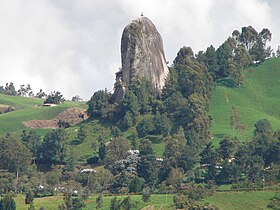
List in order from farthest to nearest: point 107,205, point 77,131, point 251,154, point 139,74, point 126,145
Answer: point 139,74 → point 77,131 → point 126,145 → point 251,154 → point 107,205

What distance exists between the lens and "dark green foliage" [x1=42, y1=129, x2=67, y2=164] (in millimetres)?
151125

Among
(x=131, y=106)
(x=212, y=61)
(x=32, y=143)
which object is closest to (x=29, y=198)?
(x=32, y=143)

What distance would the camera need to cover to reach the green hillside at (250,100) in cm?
16575

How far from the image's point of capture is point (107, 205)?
392ft

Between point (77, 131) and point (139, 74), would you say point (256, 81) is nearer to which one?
point (139, 74)

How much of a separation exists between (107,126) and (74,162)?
21196 mm

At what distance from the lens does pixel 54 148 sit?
497 ft

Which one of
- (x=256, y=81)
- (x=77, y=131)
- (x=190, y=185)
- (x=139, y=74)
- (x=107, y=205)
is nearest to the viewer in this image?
(x=107, y=205)

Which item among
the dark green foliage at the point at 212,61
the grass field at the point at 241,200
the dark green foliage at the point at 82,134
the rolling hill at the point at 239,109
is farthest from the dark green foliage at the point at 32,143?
the dark green foliage at the point at 212,61

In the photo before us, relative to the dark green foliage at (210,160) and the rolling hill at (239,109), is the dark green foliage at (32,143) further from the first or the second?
the dark green foliage at (210,160)

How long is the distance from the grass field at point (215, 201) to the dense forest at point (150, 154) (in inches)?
46.3

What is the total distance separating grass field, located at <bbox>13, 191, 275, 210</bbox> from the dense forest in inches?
46.3

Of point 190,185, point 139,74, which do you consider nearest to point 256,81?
point 139,74

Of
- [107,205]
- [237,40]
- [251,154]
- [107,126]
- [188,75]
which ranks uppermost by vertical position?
[237,40]
